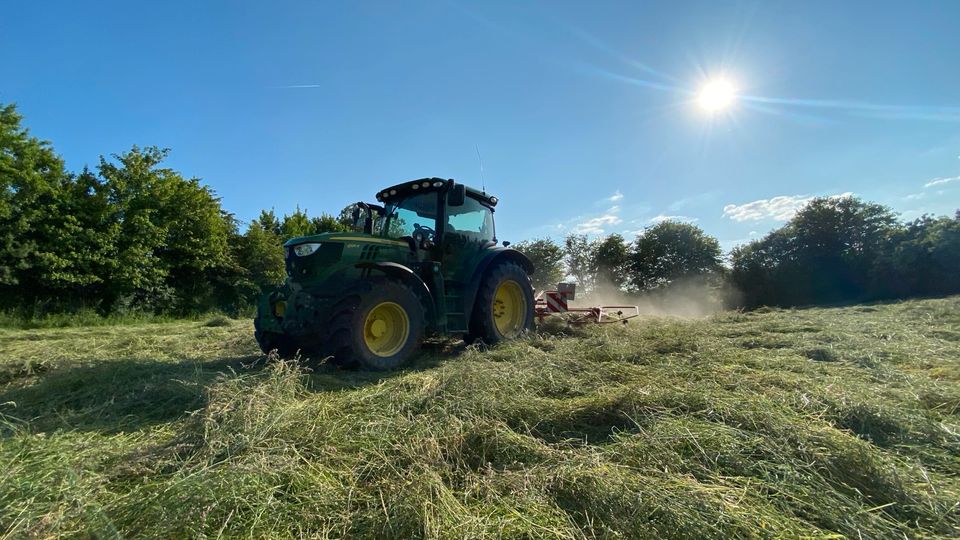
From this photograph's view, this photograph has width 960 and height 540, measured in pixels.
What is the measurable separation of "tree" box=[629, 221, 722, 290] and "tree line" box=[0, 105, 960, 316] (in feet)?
0.21

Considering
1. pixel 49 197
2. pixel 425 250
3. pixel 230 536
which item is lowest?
pixel 230 536

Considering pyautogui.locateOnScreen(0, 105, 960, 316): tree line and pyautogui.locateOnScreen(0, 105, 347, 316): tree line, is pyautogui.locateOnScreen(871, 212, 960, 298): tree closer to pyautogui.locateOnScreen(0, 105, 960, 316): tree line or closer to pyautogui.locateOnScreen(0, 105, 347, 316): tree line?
pyautogui.locateOnScreen(0, 105, 960, 316): tree line

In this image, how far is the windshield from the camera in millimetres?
5406

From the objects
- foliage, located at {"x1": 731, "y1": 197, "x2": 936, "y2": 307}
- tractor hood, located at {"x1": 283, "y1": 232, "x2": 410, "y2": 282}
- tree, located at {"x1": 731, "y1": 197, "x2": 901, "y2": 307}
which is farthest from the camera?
tree, located at {"x1": 731, "y1": 197, "x2": 901, "y2": 307}

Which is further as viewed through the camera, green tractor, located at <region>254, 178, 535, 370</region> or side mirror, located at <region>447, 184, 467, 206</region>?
side mirror, located at <region>447, 184, 467, 206</region>

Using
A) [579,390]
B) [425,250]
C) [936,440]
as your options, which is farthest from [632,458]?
[425,250]

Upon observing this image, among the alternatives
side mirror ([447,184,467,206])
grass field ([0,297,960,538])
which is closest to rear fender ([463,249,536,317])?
side mirror ([447,184,467,206])

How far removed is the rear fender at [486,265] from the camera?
5.23m

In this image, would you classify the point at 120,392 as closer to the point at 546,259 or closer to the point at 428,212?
the point at 428,212

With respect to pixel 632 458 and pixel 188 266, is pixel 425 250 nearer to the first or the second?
pixel 632 458

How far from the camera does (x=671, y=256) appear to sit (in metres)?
26.1

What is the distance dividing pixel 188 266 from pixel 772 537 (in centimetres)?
1889

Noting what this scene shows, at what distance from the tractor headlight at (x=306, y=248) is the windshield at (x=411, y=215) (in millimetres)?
1293

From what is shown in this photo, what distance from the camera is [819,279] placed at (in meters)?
21.1
